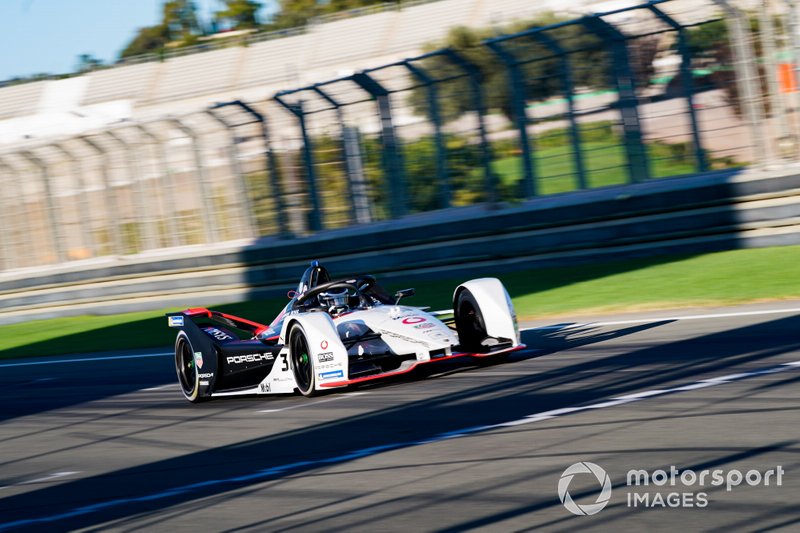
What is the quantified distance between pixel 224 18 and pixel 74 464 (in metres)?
89.3

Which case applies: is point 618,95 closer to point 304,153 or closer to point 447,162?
point 447,162

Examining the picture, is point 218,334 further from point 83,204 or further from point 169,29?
point 169,29

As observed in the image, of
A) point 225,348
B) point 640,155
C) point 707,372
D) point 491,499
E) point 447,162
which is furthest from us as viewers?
point 447,162

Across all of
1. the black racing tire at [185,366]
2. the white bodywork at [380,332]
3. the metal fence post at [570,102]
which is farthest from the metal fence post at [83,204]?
the white bodywork at [380,332]

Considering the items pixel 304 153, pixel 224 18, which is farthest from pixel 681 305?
pixel 224 18

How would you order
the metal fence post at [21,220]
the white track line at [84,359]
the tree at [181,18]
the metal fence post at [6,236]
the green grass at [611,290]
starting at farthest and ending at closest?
the tree at [181,18], the metal fence post at [6,236], the metal fence post at [21,220], the white track line at [84,359], the green grass at [611,290]

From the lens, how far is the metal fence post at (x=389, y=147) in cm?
1739

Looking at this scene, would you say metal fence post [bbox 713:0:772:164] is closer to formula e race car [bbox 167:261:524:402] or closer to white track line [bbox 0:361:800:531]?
formula e race car [bbox 167:261:524:402]

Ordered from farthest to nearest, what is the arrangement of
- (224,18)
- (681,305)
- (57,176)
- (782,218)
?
(224,18), (57,176), (782,218), (681,305)

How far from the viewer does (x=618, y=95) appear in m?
14.9

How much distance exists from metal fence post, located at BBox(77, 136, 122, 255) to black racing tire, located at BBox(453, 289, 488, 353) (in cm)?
1443

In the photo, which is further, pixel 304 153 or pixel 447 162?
pixel 304 153

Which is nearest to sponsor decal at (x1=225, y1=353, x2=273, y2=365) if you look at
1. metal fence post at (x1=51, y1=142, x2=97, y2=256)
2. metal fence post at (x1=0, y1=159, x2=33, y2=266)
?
metal fence post at (x1=51, y1=142, x2=97, y2=256)

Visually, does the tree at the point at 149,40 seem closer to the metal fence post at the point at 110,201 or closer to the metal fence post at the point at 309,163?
the metal fence post at the point at 110,201
